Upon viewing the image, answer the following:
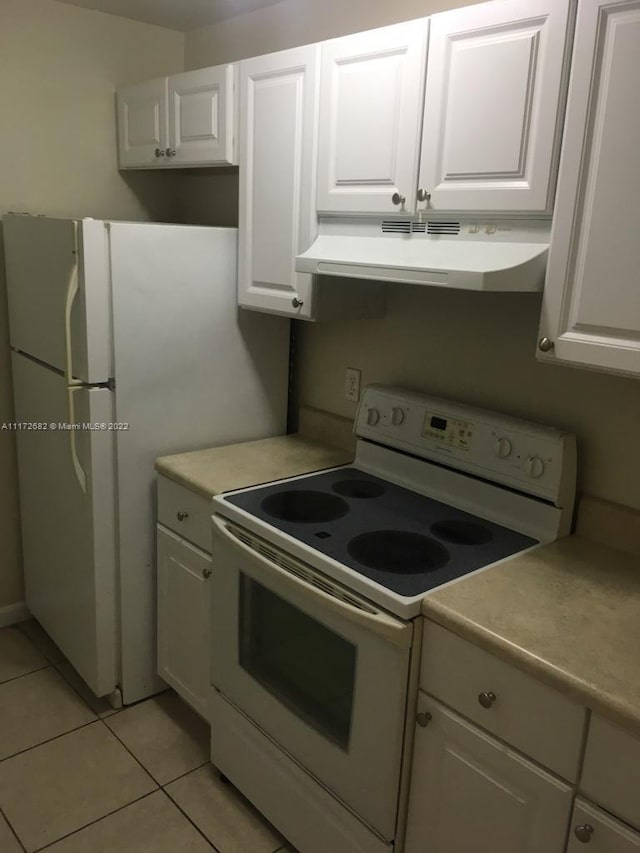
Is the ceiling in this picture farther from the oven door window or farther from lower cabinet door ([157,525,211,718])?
the oven door window

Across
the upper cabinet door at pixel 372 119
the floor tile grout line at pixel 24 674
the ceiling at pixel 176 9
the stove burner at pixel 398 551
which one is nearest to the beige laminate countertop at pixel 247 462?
the stove burner at pixel 398 551

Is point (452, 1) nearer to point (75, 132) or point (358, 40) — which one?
point (358, 40)

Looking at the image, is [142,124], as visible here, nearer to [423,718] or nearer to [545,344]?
[545,344]

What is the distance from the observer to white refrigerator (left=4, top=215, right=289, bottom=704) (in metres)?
2.14

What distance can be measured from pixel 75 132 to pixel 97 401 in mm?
1207

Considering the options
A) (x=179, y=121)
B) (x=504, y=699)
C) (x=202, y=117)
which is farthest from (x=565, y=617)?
(x=179, y=121)

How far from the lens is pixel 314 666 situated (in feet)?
5.75

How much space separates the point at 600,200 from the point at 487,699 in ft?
3.31

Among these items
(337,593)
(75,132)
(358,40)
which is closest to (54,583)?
(337,593)

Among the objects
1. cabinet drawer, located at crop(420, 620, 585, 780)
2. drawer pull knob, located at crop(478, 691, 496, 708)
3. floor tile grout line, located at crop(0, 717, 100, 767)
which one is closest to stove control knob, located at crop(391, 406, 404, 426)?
cabinet drawer, located at crop(420, 620, 585, 780)

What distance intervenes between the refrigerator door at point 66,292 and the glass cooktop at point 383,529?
2.04 ft

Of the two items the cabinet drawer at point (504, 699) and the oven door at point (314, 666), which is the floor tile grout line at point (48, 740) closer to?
the oven door at point (314, 666)

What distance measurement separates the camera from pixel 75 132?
2.71 meters

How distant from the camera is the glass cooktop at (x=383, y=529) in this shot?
5.41 feet
